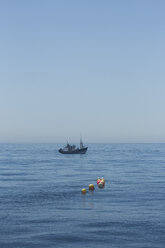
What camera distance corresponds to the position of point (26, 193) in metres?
41.6

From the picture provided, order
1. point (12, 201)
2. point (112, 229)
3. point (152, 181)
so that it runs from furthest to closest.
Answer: point (152, 181) < point (12, 201) < point (112, 229)

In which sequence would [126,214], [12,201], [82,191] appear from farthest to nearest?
[82,191]
[12,201]
[126,214]

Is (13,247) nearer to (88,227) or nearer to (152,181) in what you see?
(88,227)

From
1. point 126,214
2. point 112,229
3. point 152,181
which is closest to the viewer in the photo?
point 112,229

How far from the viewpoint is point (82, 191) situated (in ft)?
136

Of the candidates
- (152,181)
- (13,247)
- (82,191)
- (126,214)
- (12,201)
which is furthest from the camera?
(152,181)

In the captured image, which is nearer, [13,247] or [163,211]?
[13,247]

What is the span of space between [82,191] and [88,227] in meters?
15.9

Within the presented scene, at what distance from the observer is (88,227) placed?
2552cm

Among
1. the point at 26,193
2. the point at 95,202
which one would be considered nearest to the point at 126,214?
the point at 95,202

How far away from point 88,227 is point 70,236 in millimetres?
2567

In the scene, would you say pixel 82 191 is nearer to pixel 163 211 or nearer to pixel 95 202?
pixel 95 202

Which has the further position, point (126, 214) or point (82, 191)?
point (82, 191)

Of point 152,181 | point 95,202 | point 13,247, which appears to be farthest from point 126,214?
point 152,181
